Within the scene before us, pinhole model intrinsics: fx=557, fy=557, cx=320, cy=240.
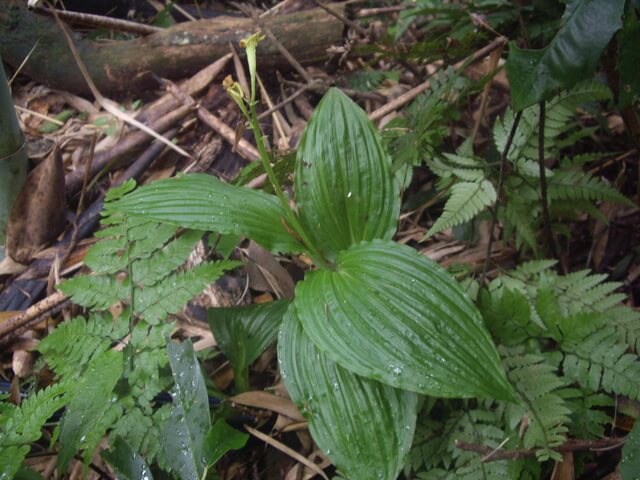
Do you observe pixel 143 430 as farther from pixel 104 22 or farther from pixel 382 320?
pixel 104 22

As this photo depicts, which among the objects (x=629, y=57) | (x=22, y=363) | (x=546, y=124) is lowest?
(x=22, y=363)

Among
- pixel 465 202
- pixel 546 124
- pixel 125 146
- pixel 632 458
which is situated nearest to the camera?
pixel 632 458

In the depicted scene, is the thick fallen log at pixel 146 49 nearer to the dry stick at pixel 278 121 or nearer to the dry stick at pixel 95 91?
the dry stick at pixel 95 91

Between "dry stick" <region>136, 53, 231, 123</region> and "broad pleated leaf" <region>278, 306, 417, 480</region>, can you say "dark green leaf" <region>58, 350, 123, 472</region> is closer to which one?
"broad pleated leaf" <region>278, 306, 417, 480</region>

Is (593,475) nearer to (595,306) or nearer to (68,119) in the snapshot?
(595,306)

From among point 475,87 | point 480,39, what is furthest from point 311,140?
point 480,39

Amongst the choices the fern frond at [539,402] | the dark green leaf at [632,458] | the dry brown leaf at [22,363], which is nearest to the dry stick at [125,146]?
the dry brown leaf at [22,363]

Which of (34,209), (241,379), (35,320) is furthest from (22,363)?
(241,379)
